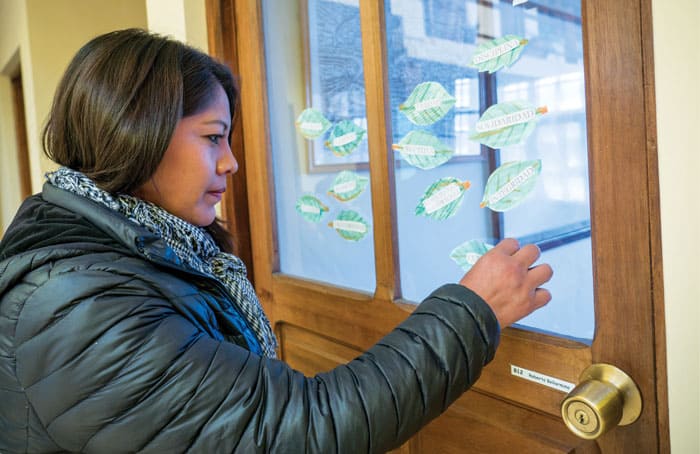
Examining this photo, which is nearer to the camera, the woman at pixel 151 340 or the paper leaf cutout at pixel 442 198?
the woman at pixel 151 340

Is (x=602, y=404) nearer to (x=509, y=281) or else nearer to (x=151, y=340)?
(x=509, y=281)

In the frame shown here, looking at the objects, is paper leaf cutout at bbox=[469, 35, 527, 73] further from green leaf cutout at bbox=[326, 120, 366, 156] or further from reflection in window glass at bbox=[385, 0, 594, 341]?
green leaf cutout at bbox=[326, 120, 366, 156]

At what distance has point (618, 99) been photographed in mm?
674

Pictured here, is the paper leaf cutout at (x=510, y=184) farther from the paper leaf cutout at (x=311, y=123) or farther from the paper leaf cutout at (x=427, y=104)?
the paper leaf cutout at (x=311, y=123)

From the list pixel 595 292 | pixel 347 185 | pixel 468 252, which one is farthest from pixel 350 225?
pixel 595 292

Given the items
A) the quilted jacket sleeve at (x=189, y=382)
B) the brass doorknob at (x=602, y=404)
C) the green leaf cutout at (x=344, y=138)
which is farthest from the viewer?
the green leaf cutout at (x=344, y=138)

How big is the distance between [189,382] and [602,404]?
0.51 m

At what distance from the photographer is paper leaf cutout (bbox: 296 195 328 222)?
4.18 ft

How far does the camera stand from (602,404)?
685mm

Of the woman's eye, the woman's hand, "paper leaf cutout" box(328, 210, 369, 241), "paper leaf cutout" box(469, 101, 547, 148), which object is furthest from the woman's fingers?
the woman's eye

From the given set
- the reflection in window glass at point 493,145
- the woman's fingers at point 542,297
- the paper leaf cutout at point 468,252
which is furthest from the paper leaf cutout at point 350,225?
the woman's fingers at point 542,297

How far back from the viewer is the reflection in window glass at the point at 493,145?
763 mm

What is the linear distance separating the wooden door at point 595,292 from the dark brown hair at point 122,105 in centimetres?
38

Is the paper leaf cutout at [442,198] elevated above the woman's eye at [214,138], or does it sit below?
below
